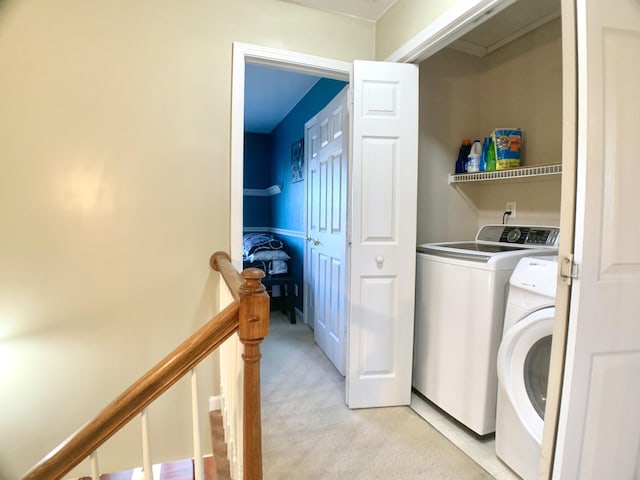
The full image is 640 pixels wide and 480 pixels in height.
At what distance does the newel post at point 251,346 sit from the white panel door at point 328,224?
1.50m

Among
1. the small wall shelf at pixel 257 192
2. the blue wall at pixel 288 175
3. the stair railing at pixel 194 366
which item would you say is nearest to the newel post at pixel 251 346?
the stair railing at pixel 194 366

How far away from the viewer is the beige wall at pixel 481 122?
216 cm

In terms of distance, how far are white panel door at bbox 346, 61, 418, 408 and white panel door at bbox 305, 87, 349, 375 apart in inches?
15.2

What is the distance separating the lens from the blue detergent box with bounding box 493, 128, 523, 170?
216 cm

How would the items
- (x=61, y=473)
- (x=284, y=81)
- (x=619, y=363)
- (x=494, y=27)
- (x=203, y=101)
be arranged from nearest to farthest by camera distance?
(x=61, y=473) → (x=619, y=363) → (x=203, y=101) → (x=494, y=27) → (x=284, y=81)

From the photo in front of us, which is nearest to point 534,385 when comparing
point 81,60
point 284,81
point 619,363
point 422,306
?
point 619,363

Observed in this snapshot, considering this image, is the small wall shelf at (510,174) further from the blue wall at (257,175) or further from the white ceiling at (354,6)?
the blue wall at (257,175)

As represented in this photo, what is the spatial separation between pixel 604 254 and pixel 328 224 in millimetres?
1939

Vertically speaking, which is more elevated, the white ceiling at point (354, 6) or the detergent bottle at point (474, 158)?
the white ceiling at point (354, 6)

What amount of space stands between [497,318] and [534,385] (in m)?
0.31

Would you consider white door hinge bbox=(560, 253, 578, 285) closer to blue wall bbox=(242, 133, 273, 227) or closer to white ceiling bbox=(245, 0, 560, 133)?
white ceiling bbox=(245, 0, 560, 133)

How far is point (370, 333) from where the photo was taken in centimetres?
205

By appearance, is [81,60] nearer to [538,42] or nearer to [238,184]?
[238,184]

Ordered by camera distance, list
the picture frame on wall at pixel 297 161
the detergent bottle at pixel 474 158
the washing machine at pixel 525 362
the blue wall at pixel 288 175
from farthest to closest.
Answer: the picture frame on wall at pixel 297 161 → the blue wall at pixel 288 175 → the detergent bottle at pixel 474 158 → the washing machine at pixel 525 362
